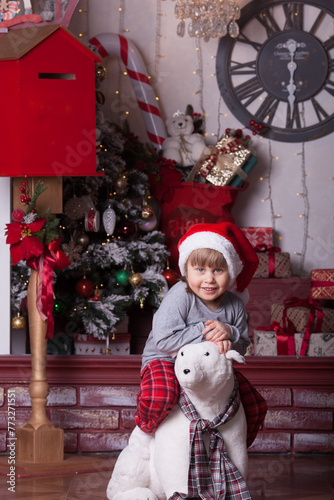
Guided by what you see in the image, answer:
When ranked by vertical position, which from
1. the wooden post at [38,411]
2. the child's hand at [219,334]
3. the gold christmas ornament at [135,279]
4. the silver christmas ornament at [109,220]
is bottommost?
the wooden post at [38,411]

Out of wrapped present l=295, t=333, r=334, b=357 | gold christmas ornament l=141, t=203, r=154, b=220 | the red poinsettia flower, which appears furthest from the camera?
gold christmas ornament l=141, t=203, r=154, b=220

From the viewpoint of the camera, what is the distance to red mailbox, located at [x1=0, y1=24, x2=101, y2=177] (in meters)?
3.12

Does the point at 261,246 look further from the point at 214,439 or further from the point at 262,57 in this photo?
the point at 214,439

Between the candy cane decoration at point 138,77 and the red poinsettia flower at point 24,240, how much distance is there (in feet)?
5.40

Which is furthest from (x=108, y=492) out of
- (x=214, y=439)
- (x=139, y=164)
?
(x=139, y=164)

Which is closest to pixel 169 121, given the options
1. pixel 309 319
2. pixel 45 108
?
pixel 45 108

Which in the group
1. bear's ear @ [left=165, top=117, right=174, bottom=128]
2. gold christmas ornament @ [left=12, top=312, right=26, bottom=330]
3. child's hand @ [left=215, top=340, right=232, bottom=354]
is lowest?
gold christmas ornament @ [left=12, top=312, right=26, bottom=330]

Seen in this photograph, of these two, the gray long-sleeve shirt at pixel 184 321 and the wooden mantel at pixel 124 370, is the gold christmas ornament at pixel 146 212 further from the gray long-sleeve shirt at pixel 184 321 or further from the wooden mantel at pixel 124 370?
the gray long-sleeve shirt at pixel 184 321

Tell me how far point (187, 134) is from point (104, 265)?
117cm

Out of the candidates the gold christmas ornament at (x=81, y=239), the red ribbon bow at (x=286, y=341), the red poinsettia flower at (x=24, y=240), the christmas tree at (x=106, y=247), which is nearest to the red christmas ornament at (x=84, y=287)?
the christmas tree at (x=106, y=247)

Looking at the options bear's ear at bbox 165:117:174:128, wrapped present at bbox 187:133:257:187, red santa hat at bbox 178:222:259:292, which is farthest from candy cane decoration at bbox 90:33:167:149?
red santa hat at bbox 178:222:259:292

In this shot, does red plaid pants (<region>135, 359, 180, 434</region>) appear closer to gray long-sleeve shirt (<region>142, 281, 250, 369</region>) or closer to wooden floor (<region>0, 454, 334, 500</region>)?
gray long-sleeve shirt (<region>142, 281, 250, 369</region>)

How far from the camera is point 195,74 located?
15.6 ft

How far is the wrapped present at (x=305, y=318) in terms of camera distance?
147 inches
